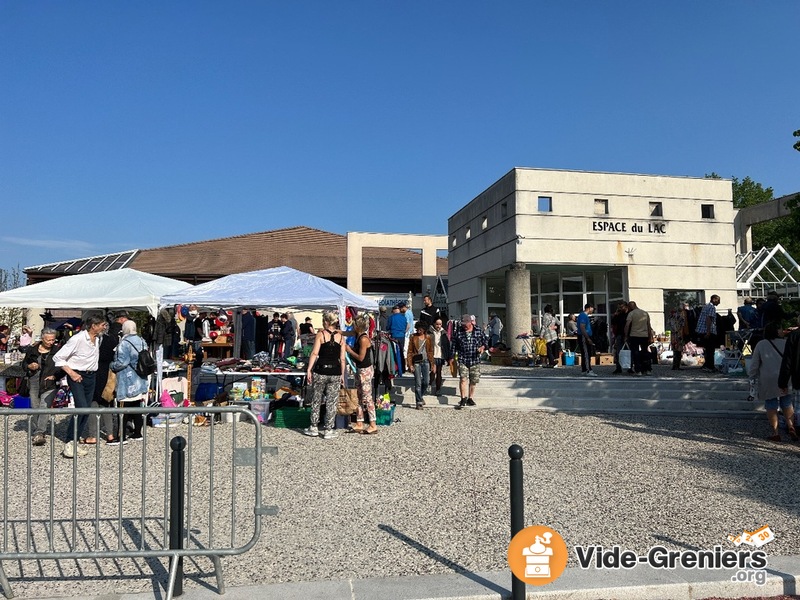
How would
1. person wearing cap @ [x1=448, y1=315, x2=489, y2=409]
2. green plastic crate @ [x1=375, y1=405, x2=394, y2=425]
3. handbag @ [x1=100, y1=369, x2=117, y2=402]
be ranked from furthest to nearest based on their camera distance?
person wearing cap @ [x1=448, y1=315, x2=489, y2=409], green plastic crate @ [x1=375, y1=405, x2=394, y2=425], handbag @ [x1=100, y1=369, x2=117, y2=402]

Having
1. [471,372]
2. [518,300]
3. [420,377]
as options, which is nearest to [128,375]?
[420,377]

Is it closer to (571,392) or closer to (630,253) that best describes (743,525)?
(571,392)

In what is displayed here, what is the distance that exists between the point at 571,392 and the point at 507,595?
29.0 ft

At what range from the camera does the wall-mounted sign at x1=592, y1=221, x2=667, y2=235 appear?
67.4ft

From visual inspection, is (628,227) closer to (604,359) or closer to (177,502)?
(604,359)

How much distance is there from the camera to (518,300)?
2016 centimetres

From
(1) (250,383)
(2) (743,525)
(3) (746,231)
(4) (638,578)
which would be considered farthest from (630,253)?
(4) (638,578)

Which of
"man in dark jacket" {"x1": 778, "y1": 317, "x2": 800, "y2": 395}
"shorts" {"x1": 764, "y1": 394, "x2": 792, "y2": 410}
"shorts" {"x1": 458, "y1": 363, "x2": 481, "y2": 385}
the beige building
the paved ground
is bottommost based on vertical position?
the paved ground

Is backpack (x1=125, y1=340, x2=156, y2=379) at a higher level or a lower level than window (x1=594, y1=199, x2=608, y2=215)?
lower

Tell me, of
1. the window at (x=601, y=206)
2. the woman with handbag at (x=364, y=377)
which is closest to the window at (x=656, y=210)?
the window at (x=601, y=206)

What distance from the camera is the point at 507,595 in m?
3.56

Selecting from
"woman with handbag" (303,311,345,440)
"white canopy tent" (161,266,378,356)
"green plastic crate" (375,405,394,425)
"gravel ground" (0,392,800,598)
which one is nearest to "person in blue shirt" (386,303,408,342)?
"white canopy tent" (161,266,378,356)

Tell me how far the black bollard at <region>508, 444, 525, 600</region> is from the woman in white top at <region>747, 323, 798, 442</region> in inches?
248

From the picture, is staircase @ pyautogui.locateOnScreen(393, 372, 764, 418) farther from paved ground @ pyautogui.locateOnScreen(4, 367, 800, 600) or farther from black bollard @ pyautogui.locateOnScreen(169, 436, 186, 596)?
black bollard @ pyautogui.locateOnScreen(169, 436, 186, 596)
